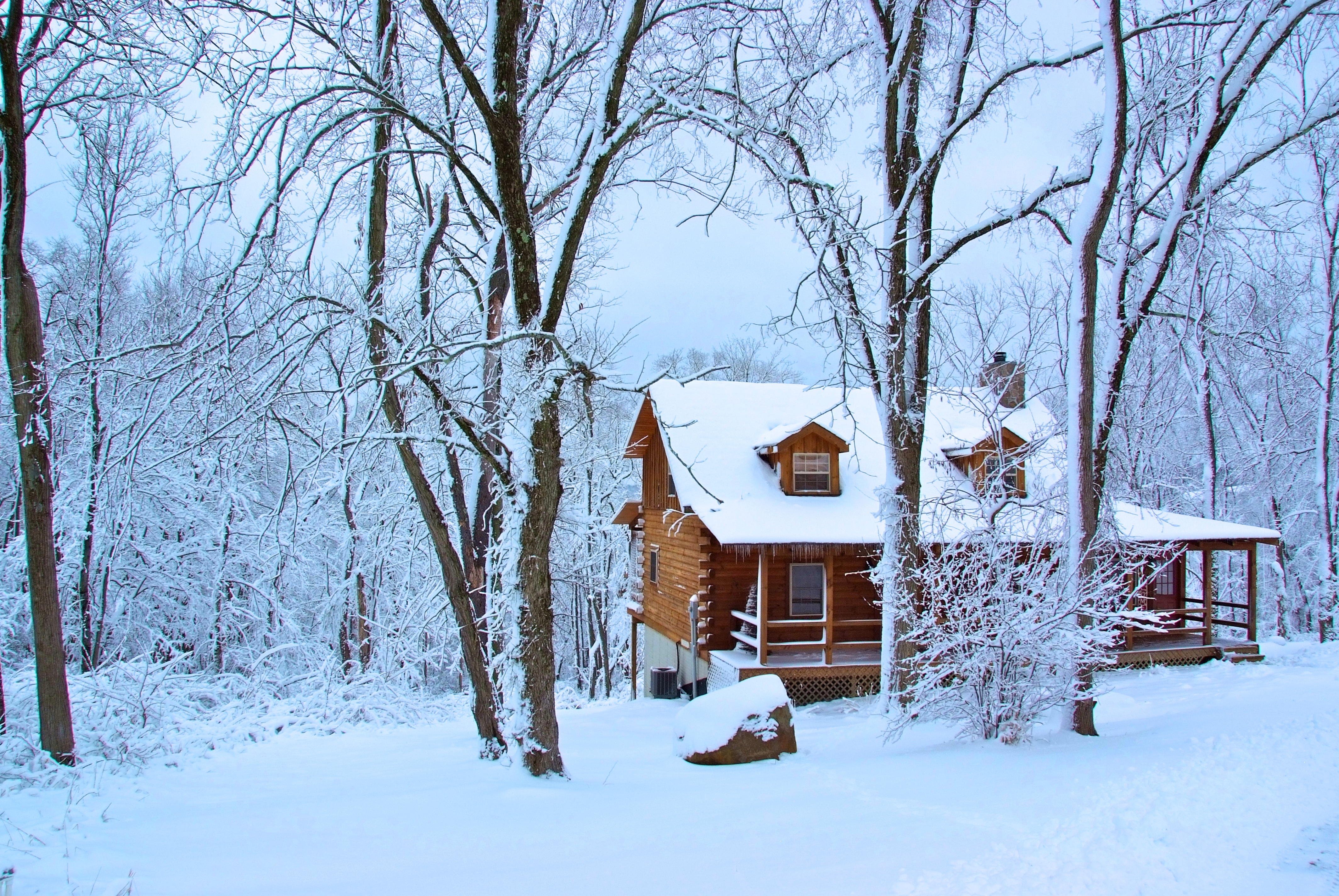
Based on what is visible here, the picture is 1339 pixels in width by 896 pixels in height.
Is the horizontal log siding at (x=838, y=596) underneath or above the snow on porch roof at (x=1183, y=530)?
underneath

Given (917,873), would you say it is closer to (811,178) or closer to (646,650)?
(811,178)

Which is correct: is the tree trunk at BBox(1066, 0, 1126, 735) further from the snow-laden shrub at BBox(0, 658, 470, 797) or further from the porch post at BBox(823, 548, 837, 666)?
the snow-laden shrub at BBox(0, 658, 470, 797)

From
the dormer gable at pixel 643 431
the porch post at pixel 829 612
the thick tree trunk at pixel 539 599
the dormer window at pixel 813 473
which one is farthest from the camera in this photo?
the dormer gable at pixel 643 431

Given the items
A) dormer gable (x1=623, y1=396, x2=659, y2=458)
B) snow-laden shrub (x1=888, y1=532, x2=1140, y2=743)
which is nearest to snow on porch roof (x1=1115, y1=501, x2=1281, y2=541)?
snow-laden shrub (x1=888, y1=532, x2=1140, y2=743)

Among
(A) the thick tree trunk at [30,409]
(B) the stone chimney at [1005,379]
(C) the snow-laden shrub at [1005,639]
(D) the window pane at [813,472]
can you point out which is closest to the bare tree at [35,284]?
(A) the thick tree trunk at [30,409]

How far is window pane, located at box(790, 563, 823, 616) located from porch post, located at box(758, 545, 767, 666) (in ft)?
5.48

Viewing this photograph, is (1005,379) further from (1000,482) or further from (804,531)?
(1000,482)

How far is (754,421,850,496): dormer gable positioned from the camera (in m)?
15.2

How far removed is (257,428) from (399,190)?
176 inches

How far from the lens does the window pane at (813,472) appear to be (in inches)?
603

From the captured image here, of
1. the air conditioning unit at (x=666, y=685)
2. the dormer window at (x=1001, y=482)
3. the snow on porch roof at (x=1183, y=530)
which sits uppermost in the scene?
the dormer window at (x=1001, y=482)

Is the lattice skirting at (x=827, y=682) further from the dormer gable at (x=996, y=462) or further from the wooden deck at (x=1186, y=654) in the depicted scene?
the wooden deck at (x=1186, y=654)

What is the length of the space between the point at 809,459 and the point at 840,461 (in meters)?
1.19

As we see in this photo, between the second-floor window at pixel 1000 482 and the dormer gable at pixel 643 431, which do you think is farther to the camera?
the dormer gable at pixel 643 431
